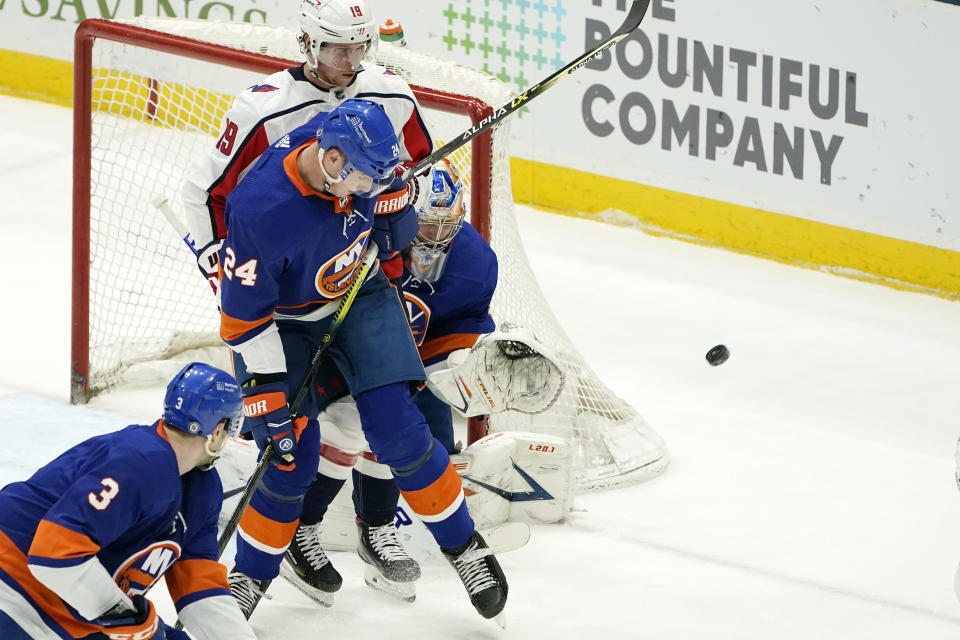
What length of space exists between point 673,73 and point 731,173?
46cm

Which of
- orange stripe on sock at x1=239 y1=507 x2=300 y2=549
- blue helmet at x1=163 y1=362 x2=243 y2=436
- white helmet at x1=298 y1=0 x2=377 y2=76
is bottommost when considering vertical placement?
orange stripe on sock at x1=239 y1=507 x2=300 y2=549

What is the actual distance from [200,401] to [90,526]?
0.28m

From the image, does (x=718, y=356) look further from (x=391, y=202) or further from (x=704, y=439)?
(x=391, y=202)

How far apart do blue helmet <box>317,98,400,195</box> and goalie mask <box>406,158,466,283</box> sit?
0.47 meters

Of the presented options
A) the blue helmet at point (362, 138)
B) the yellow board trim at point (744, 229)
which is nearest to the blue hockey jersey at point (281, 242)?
the blue helmet at point (362, 138)

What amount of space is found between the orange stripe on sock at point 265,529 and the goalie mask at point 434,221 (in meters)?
0.67

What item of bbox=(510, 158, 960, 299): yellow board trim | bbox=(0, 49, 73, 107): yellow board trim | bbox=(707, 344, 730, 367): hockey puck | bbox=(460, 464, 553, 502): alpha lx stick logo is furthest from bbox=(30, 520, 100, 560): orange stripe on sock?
bbox=(0, 49, 73, 107): yellow board trim

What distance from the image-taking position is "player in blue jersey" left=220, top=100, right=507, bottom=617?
114 inches

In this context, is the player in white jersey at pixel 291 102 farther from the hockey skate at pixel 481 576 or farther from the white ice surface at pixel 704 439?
the white ice surface at pixel 704 439

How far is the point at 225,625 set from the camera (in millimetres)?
2619

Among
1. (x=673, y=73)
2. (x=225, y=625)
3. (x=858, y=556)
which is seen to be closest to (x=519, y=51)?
(x=673, y=73)

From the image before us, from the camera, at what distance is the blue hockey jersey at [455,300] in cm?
347

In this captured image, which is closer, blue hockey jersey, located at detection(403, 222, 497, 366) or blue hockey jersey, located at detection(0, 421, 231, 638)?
blue hockey jersey, located at detection(0, 421, 231, 638)

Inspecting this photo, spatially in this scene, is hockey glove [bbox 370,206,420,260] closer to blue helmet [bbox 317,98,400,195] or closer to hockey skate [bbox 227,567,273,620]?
blue helmet [bbox 317,98,400,195]
